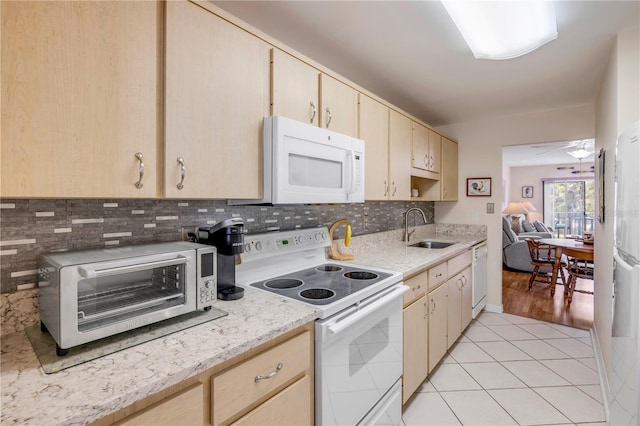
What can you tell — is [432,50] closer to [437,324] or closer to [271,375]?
[437,324]

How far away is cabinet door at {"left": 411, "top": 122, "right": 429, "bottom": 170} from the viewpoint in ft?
8.91

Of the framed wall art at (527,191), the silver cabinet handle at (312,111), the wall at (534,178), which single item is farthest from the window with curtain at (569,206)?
the silver cabinet handle at (312,111)

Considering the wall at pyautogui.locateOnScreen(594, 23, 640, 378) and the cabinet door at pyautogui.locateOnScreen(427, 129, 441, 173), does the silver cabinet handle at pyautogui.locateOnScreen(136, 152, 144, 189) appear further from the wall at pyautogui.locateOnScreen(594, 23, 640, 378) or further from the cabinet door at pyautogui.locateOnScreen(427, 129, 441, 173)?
the cabinet door at pyautogui.locateOnScreen(427, 129, 441, 173)

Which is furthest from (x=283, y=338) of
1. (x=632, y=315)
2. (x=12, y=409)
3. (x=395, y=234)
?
(x=395, y=234)

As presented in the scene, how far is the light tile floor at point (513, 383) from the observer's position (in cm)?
187

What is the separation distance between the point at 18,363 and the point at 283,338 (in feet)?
2.34

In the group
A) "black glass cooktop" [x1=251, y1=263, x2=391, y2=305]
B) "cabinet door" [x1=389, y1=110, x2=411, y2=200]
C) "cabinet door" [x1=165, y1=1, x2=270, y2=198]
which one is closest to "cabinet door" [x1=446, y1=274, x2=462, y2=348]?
"cabinet door" [x1=389, y1=110, x2=411, y2=200]

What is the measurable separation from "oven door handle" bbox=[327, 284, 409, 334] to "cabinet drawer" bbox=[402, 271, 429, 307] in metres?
0.16

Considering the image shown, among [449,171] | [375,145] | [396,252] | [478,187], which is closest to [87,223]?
[375,145]

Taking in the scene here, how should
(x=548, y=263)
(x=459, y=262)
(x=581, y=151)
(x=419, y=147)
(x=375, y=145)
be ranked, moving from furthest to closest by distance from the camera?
1. (x=581, y=151)
2. (x=548, y=263)
3. (x=419, y=147)
4. (x=459, y=262)
5. (x=375, y=145)

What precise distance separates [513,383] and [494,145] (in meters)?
2.47

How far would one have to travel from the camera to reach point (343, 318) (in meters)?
1.29

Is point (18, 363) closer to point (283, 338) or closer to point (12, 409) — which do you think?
point (12, 409)

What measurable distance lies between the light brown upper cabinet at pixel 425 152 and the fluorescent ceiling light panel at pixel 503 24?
95 cm
